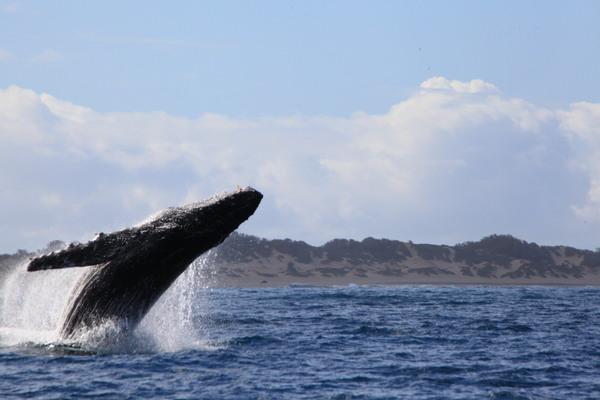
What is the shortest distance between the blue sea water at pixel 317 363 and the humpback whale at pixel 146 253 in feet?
2.59

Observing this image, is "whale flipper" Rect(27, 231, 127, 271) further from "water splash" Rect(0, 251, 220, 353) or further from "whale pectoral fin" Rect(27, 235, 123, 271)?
"water splash" Rect(0, 251, 220, 353)

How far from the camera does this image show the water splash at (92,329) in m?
17.5

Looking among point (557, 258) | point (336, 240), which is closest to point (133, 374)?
point (336, 240)

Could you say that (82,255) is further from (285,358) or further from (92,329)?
(285,358)

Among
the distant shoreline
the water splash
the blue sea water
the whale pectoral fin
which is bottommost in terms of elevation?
the blue sea water

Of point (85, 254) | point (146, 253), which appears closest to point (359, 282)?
point (146, 253)

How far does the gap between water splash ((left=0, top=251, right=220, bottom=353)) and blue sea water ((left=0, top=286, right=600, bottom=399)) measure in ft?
0.26

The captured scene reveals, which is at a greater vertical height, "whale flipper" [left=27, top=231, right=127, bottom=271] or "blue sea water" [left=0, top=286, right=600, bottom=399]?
"whale flipper" [left=27, top=231, right=127, bottom=271]

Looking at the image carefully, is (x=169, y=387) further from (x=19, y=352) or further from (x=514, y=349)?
(x=514, y=349)

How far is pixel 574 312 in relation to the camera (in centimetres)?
3319

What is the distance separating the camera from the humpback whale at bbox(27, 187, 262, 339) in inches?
654

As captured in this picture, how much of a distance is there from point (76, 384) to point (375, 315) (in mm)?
16203

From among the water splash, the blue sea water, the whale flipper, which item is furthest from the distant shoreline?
the whale flipper

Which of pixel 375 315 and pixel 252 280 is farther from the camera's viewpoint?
pixel 252 280
